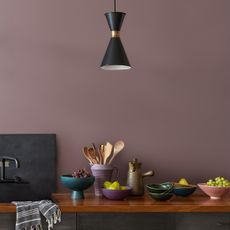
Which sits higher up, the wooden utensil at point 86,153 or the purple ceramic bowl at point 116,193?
the wooden utensil at point 86,153

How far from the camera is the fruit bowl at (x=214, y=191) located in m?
3.37

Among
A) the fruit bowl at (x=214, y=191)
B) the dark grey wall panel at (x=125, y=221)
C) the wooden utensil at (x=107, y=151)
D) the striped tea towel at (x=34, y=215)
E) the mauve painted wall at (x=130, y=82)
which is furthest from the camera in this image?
the mauve painted wall at (x=130, y=82)

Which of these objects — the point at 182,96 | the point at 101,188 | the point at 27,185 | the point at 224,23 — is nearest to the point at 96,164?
the point at 101,188

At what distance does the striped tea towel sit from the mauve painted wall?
2.10 ft

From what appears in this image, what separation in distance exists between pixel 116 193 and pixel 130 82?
89 cm

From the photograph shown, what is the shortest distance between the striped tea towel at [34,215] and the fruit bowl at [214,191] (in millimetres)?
1022

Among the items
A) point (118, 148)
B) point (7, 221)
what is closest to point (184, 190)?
point (118, 148)

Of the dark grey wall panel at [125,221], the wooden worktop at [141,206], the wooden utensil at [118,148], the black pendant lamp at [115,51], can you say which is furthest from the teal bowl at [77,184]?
the black pendant lamp at [115,51]

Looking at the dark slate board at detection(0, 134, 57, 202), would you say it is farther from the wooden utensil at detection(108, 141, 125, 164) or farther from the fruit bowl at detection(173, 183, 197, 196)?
the fruit bowl at detection(173, 183, 197, 196)

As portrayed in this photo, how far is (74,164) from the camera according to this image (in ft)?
12.1

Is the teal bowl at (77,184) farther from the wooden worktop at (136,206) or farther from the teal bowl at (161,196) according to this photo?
the teal bowl at (161,196)

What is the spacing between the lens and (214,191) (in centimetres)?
339

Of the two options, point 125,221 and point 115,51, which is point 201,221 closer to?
point 125,221

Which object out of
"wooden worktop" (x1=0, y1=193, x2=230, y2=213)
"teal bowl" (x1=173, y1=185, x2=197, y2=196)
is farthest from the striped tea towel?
"teal bowl" (x1=173, y1=185, x2=197, y2=196)
